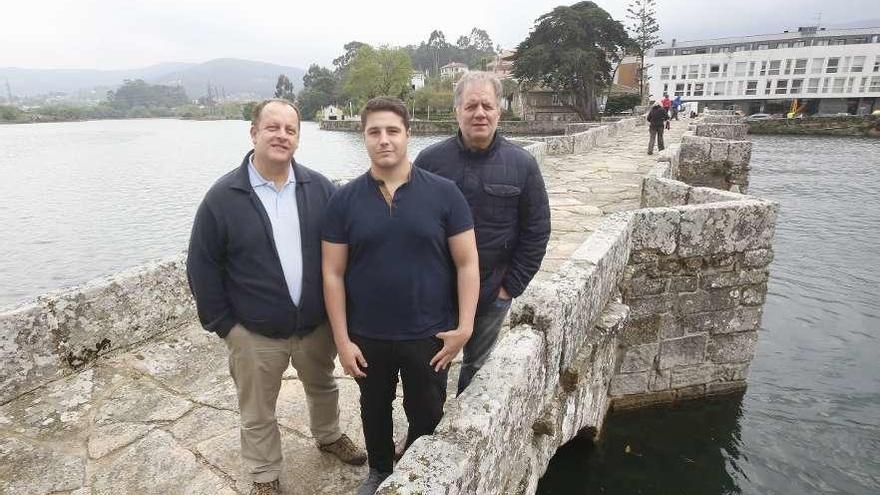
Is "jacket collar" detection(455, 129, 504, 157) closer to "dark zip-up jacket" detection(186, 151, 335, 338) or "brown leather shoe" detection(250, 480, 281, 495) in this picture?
"dark zip-up jacket" detection(186, 151, 335, 338)

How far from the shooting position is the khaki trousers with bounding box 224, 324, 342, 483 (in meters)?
2.45

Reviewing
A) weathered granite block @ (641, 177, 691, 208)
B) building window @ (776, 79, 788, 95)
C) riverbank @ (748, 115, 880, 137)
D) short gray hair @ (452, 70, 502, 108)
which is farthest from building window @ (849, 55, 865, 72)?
short gray hair @ (452, 70, 502, 108)

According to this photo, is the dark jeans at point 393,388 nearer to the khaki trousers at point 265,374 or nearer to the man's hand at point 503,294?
the khaki trousers at point 265,374

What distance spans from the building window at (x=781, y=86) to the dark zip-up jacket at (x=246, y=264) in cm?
7524

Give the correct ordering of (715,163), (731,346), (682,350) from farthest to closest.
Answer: (715,163) → (731,346) → (682,350)

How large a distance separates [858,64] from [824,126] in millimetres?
19824

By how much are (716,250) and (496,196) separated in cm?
399

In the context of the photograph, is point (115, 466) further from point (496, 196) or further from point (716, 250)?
point (716, 250)

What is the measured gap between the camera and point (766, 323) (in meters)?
9.93

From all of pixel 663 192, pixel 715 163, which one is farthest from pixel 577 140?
pixel 663 192

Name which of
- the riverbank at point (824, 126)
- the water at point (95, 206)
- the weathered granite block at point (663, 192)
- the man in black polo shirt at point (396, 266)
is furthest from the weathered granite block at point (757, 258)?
the riverbank at point (824, 126)

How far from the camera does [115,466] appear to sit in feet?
9.31

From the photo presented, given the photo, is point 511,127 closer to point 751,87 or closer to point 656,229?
point 751,87

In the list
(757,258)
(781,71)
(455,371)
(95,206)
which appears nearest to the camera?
(455,371)
